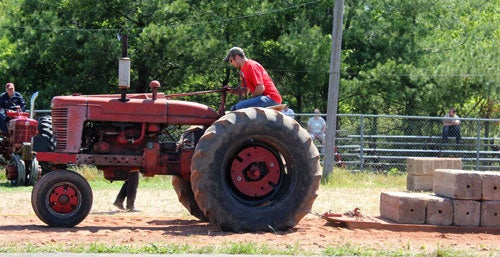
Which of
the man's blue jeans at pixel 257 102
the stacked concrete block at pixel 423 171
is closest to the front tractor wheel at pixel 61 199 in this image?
the man's blue jeans at pixel 257 102

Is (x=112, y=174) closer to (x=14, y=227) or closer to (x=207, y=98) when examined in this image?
(x=14, y=227)

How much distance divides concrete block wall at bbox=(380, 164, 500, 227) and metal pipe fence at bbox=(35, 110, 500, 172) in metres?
12.6

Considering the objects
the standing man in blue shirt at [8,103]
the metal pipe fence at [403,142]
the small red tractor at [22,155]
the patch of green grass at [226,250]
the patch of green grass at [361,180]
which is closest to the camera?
the patch of green grass at [226,250]

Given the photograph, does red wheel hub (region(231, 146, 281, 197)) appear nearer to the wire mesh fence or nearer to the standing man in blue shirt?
the standing man in blue shirt

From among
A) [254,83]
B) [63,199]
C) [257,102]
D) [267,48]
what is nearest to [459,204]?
[257,102]

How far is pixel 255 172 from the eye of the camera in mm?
10672

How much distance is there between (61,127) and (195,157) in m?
1.76

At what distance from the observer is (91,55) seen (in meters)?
27.4

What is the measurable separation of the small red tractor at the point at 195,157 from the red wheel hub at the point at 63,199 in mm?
12

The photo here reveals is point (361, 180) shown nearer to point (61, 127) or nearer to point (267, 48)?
point (267, 48)

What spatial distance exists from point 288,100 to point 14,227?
69.9 feet

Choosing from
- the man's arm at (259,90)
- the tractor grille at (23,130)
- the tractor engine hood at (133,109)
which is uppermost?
the man's arm at (259,90)

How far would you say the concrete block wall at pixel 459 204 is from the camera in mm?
10992

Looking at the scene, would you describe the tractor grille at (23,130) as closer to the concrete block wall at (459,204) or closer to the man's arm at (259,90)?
the man's arm at (259,90)
